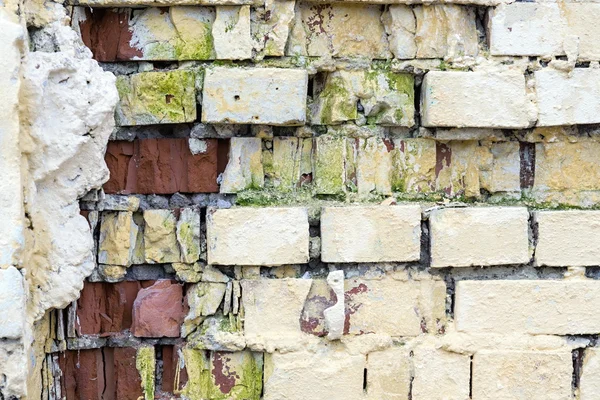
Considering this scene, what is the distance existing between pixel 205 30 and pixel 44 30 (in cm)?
41

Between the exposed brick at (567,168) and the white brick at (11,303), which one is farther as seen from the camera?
the exposed brick at (567,168)

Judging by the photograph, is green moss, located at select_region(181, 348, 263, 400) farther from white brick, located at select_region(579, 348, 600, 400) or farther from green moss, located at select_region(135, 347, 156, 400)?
white brick, located at select_region(579, 348, 600, 400)

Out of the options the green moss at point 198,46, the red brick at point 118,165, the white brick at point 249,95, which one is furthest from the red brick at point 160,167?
the green moss at point 198,46

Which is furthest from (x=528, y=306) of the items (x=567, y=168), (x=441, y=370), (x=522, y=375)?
(x=567, y=168)

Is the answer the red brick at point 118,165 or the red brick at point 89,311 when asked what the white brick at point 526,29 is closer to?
the red brick at point 118,165

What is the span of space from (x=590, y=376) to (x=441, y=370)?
0.42 metres

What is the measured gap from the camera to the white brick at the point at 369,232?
1857 mm

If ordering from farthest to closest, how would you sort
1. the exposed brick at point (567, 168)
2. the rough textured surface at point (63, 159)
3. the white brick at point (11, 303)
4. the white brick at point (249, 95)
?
1. the exposed brick at point (567, 168)
2. the white brick at point (249, 95)
3. the rough textured surface at point (63, 159)
4. the white brick at point (11, 303)

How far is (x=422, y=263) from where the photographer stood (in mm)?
1913

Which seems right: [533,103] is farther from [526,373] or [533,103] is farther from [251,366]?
[251,366]

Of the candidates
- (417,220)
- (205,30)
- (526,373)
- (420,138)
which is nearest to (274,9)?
(205,30)

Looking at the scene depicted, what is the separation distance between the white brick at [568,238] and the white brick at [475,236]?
63 mm

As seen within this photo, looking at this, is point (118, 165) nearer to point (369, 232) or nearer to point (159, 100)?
point (159, 100)

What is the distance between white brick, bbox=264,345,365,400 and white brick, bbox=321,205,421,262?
0.90ft
